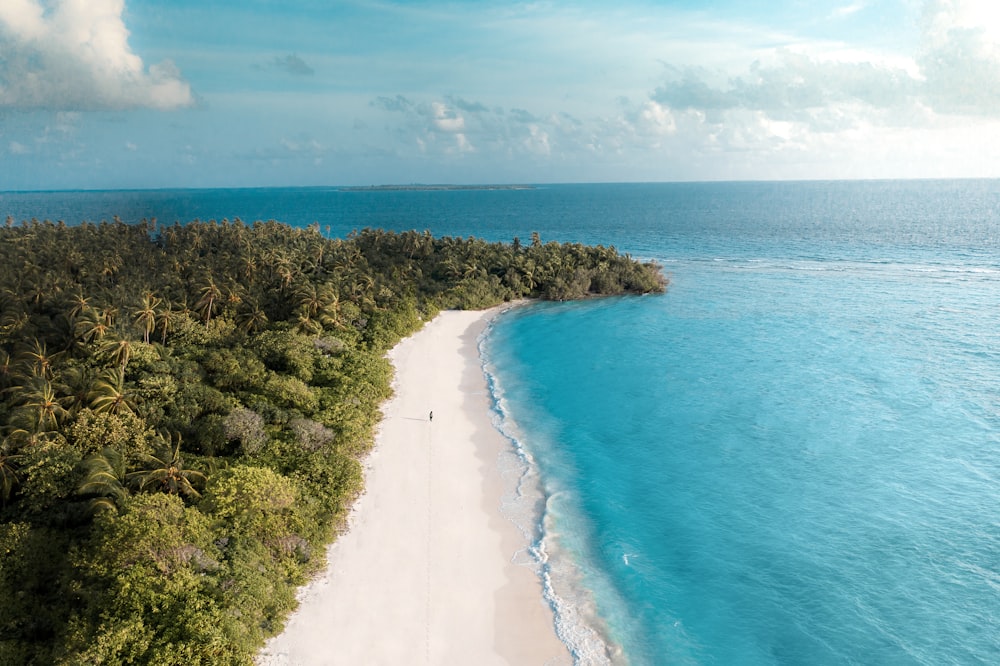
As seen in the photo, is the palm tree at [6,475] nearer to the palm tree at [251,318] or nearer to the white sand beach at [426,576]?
the white sand beach at [426,576]

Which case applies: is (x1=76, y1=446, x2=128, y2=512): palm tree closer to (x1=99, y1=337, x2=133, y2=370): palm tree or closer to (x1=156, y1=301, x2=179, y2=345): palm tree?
(x1=99, y1=337, x2=133, y2=370): palm tree

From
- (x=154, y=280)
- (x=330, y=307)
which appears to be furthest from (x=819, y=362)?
(x=154, y=280)

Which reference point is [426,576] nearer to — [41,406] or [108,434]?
[108,434]

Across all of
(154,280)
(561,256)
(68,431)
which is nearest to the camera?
(68,431)

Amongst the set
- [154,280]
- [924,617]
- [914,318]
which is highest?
[154,280]

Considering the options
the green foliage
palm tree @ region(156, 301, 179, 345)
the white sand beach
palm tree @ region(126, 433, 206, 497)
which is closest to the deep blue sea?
the white sand beach

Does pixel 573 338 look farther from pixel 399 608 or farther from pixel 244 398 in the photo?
pixel 399 608
